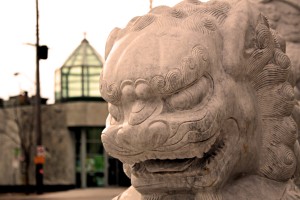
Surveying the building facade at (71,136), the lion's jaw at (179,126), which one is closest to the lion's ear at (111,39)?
the lion's jaw at (179,126)

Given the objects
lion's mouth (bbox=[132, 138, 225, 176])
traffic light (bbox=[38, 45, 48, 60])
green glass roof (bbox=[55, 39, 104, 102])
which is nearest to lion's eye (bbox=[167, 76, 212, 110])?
lion's mouth (bbox=[132, 138, 225, 176])

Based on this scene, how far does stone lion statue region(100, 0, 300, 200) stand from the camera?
212 centimetres

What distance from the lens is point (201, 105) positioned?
2.16 m

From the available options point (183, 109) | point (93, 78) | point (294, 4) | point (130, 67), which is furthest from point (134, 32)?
point (93, 78)

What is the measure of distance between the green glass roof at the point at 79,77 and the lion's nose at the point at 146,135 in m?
21.6

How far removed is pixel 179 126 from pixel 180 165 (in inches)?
6.5

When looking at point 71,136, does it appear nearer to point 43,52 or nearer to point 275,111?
point 43,52

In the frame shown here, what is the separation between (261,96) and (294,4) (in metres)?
1.38

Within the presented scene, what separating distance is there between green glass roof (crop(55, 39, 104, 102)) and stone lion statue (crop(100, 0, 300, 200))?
21.3 metres

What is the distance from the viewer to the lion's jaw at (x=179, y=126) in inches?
82.8

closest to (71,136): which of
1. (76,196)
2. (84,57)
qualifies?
(84,57)

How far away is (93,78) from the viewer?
944 inches

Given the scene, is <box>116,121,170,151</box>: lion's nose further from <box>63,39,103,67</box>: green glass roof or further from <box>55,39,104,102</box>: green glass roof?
<box>63,39,103,67</box>: green glass roof

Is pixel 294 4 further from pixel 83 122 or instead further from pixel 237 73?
pixel 83 122
